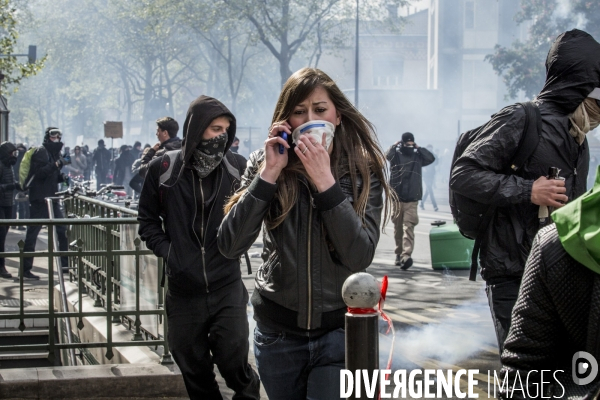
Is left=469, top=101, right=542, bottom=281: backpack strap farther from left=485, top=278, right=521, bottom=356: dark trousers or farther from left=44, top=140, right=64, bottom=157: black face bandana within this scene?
left=44, top=140, right=64, bottom=157: black face bandana

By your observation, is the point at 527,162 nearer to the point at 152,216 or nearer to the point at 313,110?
the point at 313,110

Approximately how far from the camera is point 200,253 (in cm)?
437

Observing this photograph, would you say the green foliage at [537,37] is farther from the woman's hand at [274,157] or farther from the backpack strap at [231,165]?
the woman's hand at [274,157]

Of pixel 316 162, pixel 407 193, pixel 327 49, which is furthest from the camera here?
pixel 327 49

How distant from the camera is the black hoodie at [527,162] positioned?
12.8ft

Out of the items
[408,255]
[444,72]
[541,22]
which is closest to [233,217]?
[408,255]

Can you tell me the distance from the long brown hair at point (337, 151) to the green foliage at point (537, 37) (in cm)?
3695

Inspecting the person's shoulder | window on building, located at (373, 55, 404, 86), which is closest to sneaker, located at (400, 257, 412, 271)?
the person's shoulder

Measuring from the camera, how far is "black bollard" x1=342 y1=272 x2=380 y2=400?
2.63 metres

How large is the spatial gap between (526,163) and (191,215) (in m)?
1.58

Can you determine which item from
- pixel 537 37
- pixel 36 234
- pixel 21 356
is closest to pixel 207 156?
pixel 21 356

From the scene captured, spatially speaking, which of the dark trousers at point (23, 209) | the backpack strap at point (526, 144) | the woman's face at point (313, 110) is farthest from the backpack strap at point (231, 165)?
the dark trousers at point (23, 209)

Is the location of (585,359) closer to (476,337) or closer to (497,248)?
(497,248)

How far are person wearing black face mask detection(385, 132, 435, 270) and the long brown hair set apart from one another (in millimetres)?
8960
